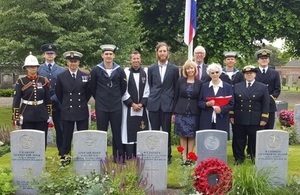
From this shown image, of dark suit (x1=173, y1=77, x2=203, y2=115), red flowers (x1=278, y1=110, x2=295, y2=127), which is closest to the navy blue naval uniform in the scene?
dark suit (x1=173, y1=77, x2=203, y2=115)

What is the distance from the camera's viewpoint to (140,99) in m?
8.14

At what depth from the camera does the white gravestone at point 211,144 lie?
704cm

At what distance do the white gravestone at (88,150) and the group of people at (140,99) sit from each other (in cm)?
78

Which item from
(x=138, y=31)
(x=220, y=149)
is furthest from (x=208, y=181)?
(x=138, y=31)

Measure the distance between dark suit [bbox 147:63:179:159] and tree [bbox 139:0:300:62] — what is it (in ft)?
45.9

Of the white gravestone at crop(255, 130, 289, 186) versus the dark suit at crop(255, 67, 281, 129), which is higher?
the dark suit at crop(255, 67, 281, 129)

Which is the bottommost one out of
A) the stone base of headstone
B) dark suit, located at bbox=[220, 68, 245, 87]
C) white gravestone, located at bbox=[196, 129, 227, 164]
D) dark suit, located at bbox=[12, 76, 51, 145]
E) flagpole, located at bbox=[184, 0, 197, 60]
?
the stone base of headstone

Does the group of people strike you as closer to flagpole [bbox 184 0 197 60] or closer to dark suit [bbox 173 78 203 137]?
dark suit [bbox 173 78 203 137]

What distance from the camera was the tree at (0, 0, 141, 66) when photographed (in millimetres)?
14680

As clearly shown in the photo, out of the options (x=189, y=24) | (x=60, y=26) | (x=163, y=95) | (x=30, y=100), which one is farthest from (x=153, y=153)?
(x=60, y=26)

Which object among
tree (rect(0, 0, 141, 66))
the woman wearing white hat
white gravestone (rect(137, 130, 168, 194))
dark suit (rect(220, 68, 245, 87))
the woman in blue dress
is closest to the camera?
white gravestone (rect(137, 130, 168, 194))

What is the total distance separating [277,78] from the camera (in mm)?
8578

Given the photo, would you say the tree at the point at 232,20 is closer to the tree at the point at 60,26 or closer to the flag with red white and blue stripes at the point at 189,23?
the tree at the point at 60,26

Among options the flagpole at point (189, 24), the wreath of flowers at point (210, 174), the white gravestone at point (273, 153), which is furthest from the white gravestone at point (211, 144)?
the flagpole at point (189, 24)
